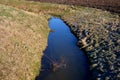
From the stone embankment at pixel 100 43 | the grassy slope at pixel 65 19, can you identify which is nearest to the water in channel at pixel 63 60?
the stone embankment at pixel 100 43

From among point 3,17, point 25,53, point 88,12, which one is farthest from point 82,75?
point 88,12

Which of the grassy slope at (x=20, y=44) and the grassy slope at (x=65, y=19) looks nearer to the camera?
the grassy slope at (x=20, y=44)

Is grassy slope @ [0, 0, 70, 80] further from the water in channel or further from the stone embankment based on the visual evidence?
the stone embankment

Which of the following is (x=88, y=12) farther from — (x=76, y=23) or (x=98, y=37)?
(x=98, y=37)

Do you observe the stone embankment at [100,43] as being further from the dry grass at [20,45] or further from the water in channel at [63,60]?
the dry grass at [20,45]

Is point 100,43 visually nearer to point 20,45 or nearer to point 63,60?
point 63,60

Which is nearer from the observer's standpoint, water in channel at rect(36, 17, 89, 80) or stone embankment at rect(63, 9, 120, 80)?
stone embankment at rect(63, 9, 120, 80)

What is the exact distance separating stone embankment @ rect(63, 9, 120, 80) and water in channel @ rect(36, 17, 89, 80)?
0.95m

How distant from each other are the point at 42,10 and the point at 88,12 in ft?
35.9

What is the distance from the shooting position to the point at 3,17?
40.6 m

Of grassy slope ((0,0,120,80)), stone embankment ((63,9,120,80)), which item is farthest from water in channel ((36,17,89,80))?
grassy slope ((0,0,120,80))

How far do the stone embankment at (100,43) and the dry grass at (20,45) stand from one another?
5.79 metres

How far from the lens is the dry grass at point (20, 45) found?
2502 centimetres

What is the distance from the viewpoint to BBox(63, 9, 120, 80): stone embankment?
26.3 m
